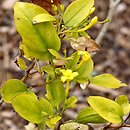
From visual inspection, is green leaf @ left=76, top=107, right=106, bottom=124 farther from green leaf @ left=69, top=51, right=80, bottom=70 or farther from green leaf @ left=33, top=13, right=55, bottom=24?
green leaf @ left=33, top=13, right=55, bottom=24

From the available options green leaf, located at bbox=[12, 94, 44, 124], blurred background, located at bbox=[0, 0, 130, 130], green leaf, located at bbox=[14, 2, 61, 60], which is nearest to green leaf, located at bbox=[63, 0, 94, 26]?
green leaf, located at bbox=[14, 2, 61, 60]

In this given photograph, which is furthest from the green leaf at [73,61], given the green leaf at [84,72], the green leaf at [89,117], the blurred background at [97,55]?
the blurred background at [97,55]

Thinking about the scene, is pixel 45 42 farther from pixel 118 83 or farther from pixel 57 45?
pixel 118 83

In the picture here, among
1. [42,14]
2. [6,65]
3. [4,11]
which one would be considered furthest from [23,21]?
[4,11]

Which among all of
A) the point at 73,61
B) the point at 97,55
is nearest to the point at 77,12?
the point at 73,61

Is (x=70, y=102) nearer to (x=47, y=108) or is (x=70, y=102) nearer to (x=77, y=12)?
(x=47, y=108)

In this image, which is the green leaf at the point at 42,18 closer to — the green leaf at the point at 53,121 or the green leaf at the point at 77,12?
the green leaf at the point at 77,12

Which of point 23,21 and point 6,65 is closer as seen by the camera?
point 23,21
